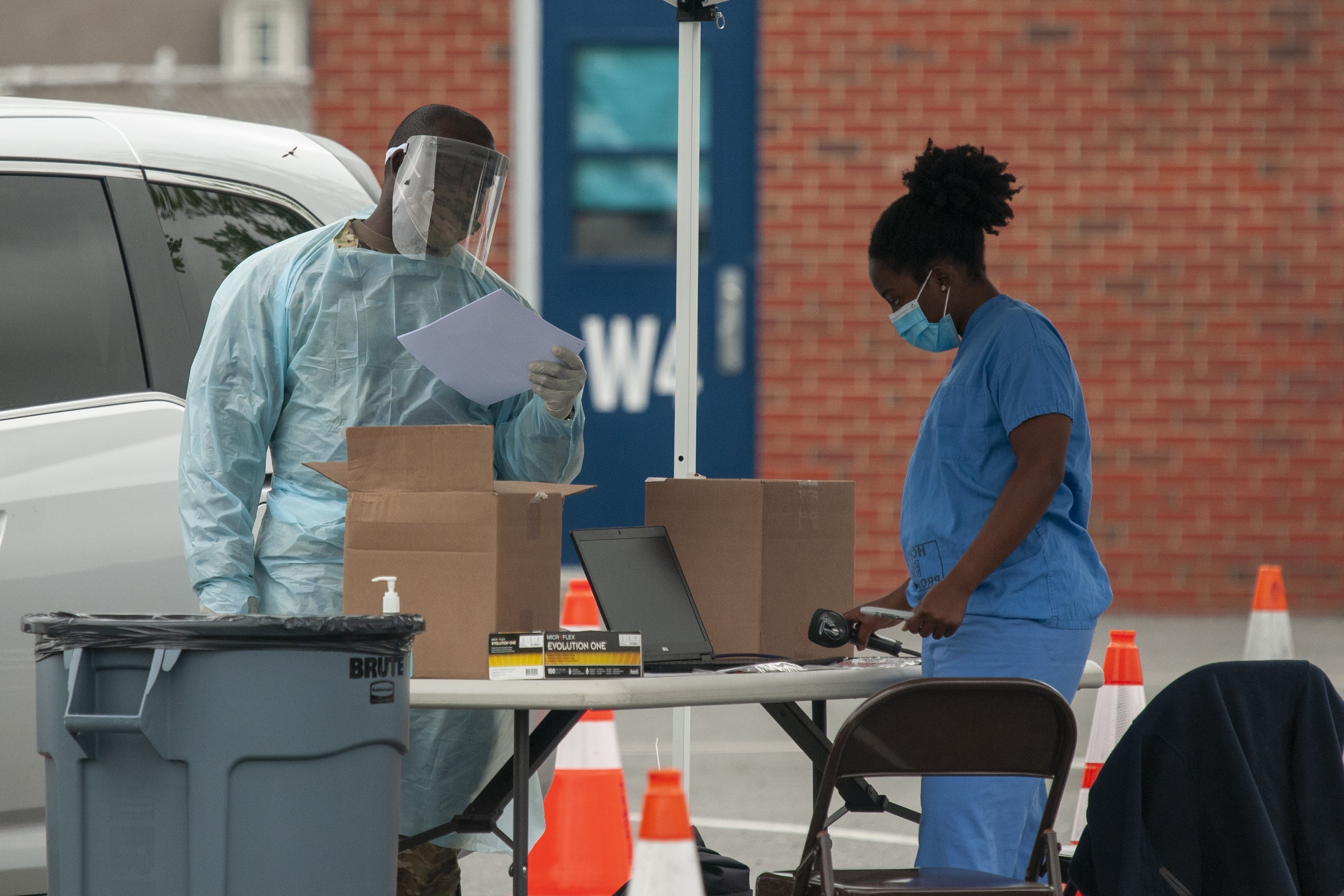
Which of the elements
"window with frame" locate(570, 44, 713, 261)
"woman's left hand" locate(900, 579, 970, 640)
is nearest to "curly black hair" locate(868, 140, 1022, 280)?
"woman's left hand" locate(900, 579, 970, 640)

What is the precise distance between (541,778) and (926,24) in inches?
225

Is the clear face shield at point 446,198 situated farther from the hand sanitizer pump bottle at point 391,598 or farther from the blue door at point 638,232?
the blue door at point 638,232

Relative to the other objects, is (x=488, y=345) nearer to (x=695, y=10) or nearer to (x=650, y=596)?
(x=650, y=596)

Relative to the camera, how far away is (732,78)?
28.3ft

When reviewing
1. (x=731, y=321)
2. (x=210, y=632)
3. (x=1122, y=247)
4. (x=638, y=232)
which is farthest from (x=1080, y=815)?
(x=638, y=232)

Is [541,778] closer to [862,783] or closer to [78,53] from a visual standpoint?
[862,783]

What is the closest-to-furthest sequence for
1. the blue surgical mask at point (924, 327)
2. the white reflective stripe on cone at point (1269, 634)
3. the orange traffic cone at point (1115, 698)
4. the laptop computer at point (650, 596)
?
the laptop computer at point (650, 596) → the blue surgical mask at point (924, 327) → the orange traffic cone at point (1115, 698) → the white reflective stripe on cone at point (1269, 634)

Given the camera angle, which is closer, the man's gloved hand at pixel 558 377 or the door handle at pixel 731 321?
the man's gloved hand at pixel 558 377

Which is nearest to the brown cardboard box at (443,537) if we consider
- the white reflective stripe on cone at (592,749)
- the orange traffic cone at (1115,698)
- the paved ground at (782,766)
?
the white reflective stripe on cone at (592,749)

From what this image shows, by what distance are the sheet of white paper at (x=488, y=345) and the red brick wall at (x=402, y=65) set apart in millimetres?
Result: 5610

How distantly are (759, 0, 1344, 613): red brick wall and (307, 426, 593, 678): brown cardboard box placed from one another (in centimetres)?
594

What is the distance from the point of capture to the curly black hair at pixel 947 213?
9.92ft

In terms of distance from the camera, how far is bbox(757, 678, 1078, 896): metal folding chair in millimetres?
2648

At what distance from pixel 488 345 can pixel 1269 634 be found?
449 cm
